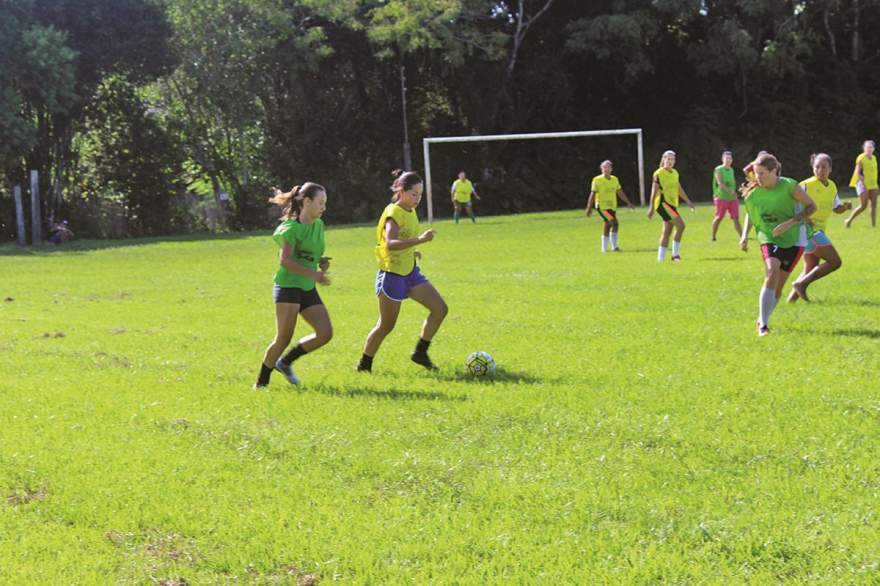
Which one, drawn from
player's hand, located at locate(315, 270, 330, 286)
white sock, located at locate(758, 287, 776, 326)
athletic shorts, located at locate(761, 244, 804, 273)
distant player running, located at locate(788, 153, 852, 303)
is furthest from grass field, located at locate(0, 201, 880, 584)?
player's hand, located at locate(315, 270, 330, 286)

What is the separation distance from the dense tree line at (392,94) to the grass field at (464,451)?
2865 centimetres

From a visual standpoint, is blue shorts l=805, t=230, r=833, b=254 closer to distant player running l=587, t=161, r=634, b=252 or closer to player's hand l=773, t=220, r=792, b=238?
player's hand l=773, t=220, r=792, b=238

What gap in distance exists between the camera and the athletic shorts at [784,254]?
10539mm

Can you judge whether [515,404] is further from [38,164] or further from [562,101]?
[562,101]

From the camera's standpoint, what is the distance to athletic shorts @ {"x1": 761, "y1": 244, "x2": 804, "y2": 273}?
10.5 m

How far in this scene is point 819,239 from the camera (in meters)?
12.3

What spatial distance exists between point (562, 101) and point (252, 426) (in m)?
41.7

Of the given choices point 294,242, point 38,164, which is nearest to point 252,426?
point 294,242

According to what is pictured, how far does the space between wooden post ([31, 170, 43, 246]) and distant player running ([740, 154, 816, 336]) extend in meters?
31.7

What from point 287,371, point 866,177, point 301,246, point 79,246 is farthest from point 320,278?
point 79,246

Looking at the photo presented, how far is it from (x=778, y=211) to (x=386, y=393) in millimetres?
4823

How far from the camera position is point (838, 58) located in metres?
51.8

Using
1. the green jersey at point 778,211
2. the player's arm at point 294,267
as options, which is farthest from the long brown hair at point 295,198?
the green jersey at point 778,211

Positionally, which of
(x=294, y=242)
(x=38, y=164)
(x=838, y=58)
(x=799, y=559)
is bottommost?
(x=799, y=559)
